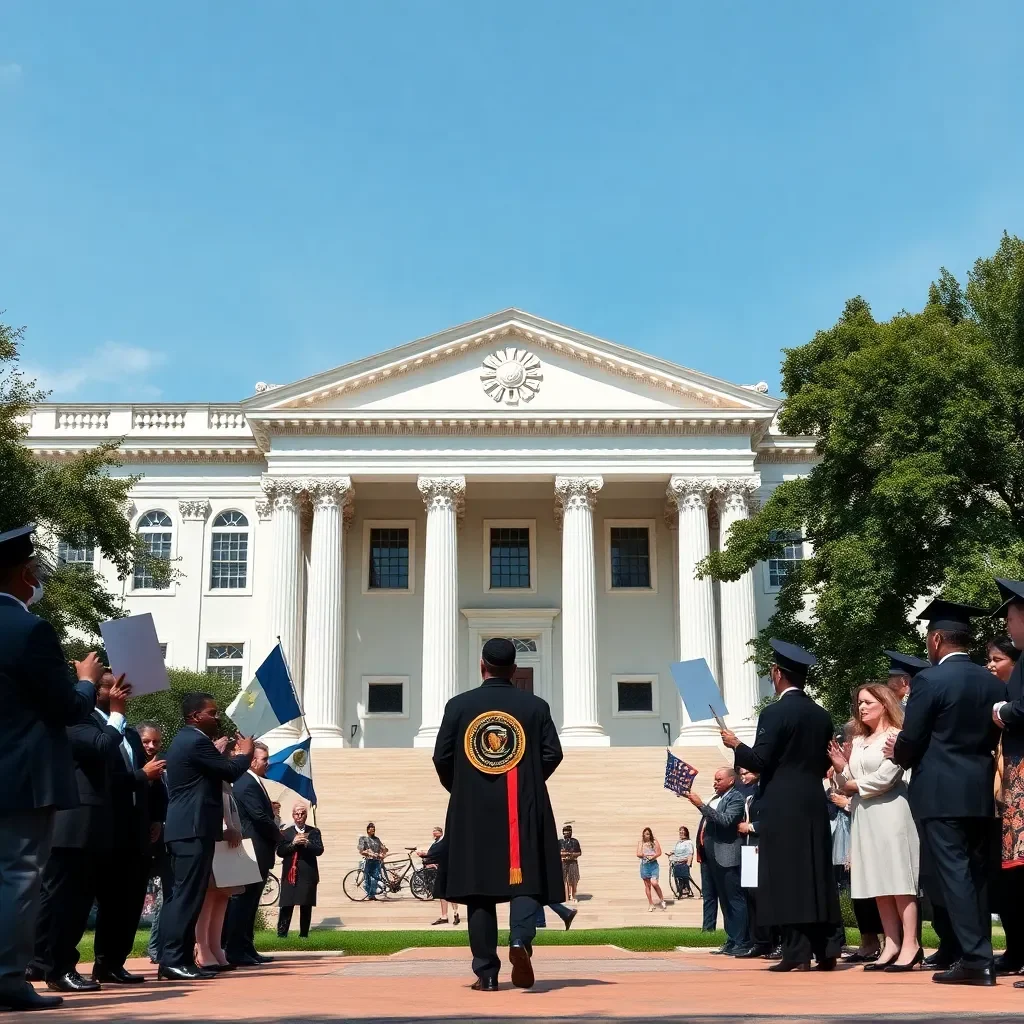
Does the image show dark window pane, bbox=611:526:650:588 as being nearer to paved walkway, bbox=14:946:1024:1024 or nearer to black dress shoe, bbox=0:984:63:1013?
paved walkway, bbox=14:946:1024:1024

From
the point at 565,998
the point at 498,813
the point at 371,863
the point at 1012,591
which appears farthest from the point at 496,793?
the point at 371,863

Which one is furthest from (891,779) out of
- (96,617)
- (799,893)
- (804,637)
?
→ (96,617)

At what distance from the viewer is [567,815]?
3259 centimetres

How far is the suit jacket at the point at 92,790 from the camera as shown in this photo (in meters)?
8.56

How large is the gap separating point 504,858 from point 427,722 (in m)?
34.2

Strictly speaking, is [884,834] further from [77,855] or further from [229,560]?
[229,560]

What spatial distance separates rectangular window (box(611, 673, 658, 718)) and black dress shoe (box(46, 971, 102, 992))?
38635 millimetres

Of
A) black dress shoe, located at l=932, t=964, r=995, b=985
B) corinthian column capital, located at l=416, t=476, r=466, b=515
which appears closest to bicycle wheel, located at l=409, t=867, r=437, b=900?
black dress shoe, located at l=932, t=964, r=995, b=985

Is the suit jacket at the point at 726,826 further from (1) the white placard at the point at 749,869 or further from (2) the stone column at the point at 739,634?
(2) the stone column at the point at 739,634

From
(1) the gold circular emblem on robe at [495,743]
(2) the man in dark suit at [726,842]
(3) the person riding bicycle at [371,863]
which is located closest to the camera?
(1) the gold circular emblem on robe at [495,743]

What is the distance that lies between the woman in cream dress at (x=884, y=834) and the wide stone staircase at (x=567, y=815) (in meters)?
12.8

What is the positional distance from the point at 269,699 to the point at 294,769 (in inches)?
138

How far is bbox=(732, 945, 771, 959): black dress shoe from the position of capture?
39.8 feet

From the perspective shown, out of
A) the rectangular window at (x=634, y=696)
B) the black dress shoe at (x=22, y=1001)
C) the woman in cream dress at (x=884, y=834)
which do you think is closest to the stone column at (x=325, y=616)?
the rectangular window at (x=634, y=696)
